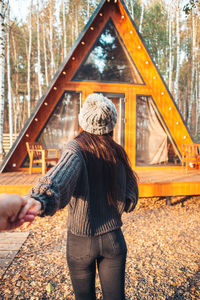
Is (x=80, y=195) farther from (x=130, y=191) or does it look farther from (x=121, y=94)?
(x=121, y=94)

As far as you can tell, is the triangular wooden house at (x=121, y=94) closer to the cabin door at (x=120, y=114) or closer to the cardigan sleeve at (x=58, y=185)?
the cabin door at (x=120, y=114)

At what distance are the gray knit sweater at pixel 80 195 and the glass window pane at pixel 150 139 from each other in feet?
18.3

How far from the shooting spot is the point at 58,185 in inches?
35.7

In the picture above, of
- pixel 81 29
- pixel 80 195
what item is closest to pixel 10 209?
pixel 80 195

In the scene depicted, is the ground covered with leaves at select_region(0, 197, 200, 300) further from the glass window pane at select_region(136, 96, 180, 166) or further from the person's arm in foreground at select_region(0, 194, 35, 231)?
Result: the glass window pane at select_region(136, 96, 180, 166)

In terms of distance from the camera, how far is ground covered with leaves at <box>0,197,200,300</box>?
2.45 metres

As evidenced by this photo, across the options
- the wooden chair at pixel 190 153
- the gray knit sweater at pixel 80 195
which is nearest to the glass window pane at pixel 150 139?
the wooden chair at pixel 190 153

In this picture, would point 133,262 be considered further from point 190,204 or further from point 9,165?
point 9,165

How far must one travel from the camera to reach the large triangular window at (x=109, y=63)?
21.4ft

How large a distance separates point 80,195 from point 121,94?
5.91 meters

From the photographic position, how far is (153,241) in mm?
3656

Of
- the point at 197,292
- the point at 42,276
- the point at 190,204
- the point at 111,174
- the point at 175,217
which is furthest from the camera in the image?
the point at 190,204

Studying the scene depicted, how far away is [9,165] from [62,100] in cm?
241

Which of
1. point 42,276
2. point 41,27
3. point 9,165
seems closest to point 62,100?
point 9,165
